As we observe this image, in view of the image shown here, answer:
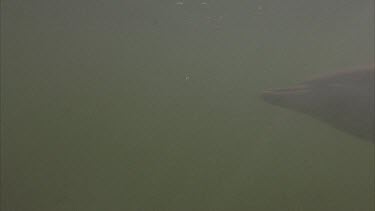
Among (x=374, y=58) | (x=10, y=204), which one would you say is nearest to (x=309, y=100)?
(x=374, y=58)

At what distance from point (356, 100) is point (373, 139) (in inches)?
2.8

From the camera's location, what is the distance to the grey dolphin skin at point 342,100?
642 millimetres

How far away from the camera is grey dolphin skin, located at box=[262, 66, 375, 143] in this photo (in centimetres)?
64

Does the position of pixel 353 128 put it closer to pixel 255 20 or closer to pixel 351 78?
pixel 351 78

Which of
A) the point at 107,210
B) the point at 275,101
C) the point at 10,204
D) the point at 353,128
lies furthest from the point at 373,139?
the point at 10,204

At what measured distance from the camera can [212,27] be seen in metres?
1.11

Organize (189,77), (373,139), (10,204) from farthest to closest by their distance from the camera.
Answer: (189,77) < (10,204) < (373,139)

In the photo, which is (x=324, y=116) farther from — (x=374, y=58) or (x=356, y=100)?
(x=374, y=58)

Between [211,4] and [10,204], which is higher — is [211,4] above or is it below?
above

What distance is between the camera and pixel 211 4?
1051 millimetres

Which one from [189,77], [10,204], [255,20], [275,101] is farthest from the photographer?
[255,20]

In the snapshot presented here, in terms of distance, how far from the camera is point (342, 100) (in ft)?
2.16

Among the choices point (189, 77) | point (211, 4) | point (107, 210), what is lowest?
point (107, 210)

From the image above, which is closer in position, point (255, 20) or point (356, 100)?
point (356, 100)
